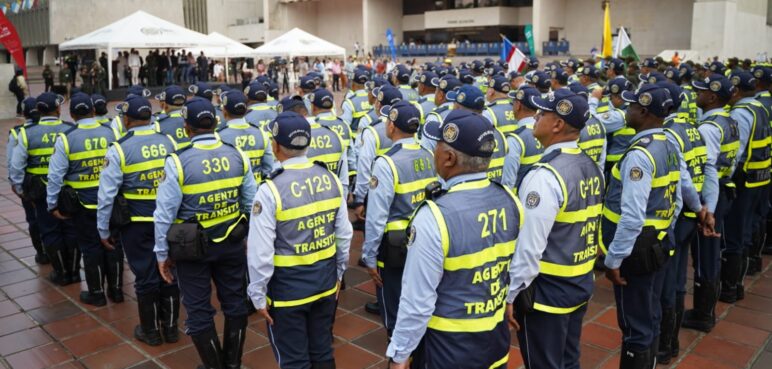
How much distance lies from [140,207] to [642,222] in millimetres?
3920

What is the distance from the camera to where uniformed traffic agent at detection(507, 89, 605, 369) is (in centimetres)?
321

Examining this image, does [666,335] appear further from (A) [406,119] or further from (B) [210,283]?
(B) [210,283]

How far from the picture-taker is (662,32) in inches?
1441

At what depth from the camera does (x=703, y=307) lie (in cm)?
521

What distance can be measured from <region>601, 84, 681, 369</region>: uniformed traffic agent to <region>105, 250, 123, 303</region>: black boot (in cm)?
460

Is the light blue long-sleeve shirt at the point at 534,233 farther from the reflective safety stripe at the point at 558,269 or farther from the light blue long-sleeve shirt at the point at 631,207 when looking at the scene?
the light blue long-sleeve shirt at the point at 631,207

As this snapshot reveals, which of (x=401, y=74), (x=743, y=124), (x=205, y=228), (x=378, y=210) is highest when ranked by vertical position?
(x=401, y=74)

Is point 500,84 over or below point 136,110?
over

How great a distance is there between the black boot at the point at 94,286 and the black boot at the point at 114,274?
0.25 feet

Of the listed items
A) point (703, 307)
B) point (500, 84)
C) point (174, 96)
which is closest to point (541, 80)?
point (500, 84)

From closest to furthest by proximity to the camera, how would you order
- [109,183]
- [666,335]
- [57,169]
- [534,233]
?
[534,233]
[666,335]
[109,183]
[57,169]

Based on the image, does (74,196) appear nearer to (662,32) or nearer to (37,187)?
(37,187)

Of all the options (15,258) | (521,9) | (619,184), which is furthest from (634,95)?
(521,9)

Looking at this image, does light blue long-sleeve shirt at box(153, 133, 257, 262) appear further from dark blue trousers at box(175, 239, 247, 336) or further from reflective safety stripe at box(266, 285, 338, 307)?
reflective safety stripe at box(266, 285, 338, 307)
